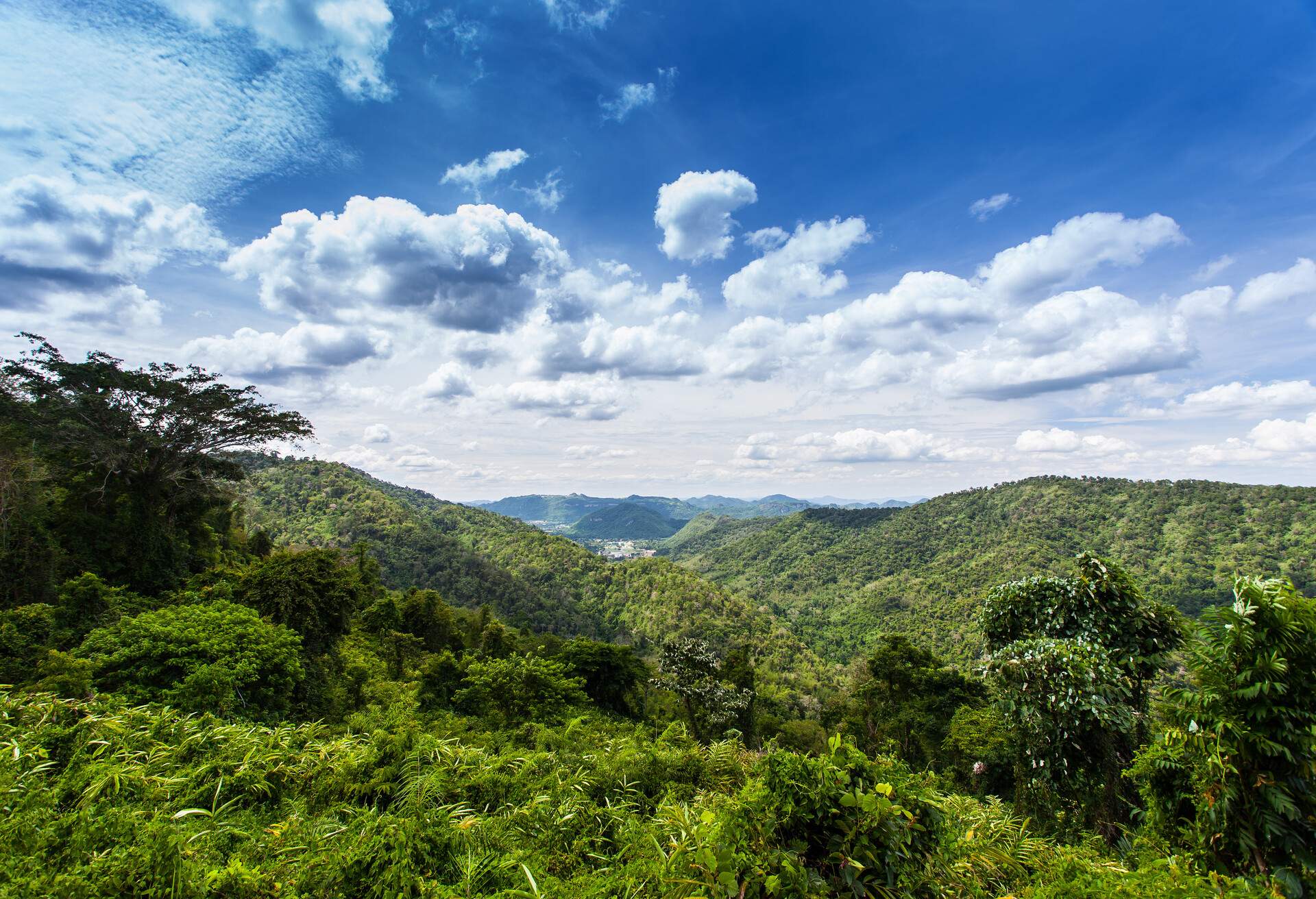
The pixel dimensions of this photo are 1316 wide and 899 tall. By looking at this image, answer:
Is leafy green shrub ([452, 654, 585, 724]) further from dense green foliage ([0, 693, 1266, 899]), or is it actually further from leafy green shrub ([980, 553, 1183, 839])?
leafy green shrub ([980, 553, 1183, 839])

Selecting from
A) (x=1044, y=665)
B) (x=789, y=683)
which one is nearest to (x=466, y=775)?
(x=1044, y=665)

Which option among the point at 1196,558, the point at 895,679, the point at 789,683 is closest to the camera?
the point at 895,679

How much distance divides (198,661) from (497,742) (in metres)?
5.16

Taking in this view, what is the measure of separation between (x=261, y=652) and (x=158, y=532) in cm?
1611

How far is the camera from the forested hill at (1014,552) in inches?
3787

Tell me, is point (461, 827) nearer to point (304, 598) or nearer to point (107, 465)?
point (304, 598)

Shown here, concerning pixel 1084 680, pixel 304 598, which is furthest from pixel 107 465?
pixel 1084 680

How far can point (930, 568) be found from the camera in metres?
136

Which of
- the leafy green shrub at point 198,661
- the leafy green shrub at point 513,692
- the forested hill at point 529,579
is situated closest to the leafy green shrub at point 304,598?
the leafy green shrub at point 198,661

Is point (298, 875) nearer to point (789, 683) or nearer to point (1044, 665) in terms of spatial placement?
point (1044, 665)

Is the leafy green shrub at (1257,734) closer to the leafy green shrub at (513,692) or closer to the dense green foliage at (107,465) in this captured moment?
the leafy green shrub at (513,692)

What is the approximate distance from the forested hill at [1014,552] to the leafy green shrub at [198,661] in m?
82.0

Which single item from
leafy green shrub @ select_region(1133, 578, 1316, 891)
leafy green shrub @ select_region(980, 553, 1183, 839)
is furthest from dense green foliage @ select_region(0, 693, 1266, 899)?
leafy green shrub @ select_region(980, 553, 1183, 839)

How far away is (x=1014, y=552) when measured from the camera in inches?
4621
